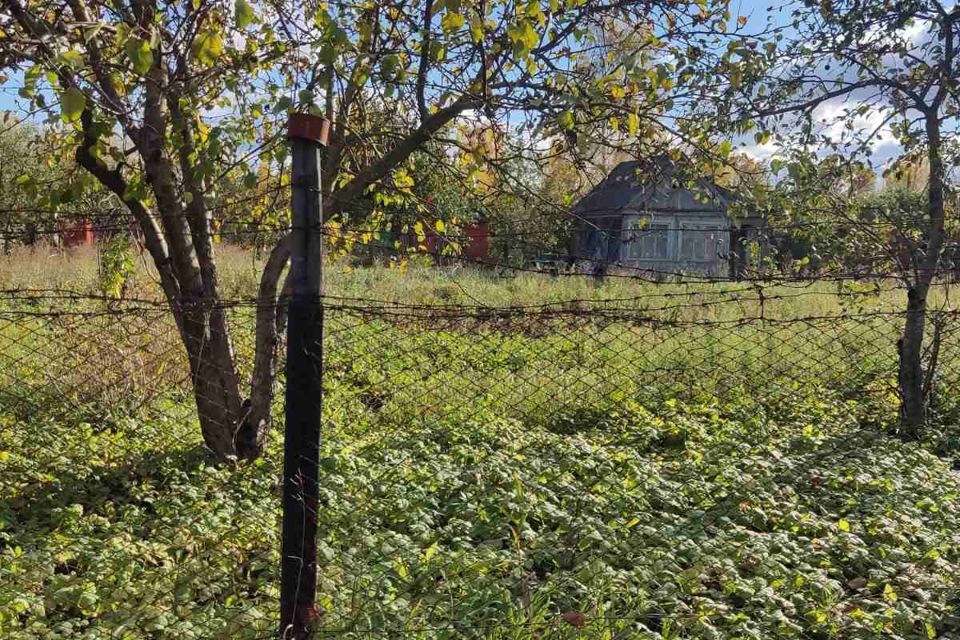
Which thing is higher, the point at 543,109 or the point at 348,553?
the point at 543,109

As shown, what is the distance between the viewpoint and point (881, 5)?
5.52 meters

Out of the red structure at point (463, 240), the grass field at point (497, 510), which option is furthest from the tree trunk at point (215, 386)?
the red structure at point (463, 240)

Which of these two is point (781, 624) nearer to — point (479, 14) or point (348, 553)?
point (348, 553)

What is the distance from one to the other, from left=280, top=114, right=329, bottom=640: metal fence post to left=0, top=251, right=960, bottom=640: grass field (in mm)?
204

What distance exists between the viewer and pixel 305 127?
2.14 meters

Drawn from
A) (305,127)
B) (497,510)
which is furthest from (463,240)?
(305,127)

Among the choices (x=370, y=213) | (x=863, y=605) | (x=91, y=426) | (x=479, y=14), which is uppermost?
(x=479, y=14)

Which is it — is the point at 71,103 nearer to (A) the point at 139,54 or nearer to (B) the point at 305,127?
(A) the point at 139,54

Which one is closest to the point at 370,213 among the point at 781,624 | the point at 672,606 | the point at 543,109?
the point at 543,109

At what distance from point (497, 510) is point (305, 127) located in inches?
92.9

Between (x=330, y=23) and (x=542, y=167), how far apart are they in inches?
71.3

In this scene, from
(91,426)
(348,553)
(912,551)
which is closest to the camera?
(348,553)

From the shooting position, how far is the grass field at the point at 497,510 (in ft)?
9.02

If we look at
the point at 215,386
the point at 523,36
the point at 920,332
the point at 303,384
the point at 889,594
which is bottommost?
the point at 889,594
